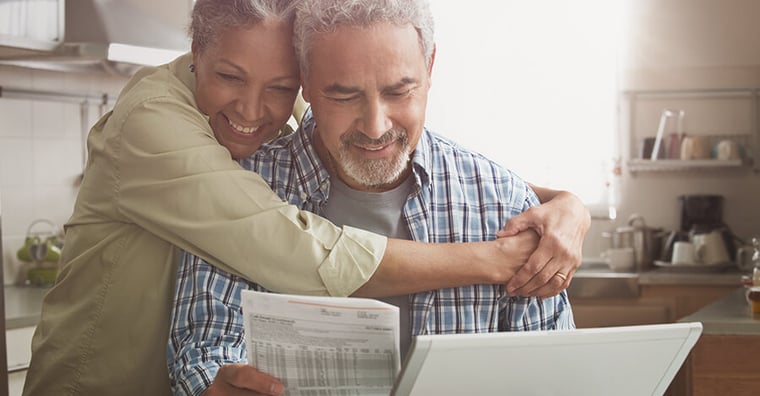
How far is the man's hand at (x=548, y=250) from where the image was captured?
150 centimetres

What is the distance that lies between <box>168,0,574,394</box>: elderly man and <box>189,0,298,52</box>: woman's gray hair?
5 cm

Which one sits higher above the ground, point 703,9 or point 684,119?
point 703,9

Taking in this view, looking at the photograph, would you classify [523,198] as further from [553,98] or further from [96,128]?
[553,98]

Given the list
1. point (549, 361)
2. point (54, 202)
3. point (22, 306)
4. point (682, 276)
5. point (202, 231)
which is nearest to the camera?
point (549, 361)

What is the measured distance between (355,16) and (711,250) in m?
3.31

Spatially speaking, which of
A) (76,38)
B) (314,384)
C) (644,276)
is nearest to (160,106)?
(314,384)

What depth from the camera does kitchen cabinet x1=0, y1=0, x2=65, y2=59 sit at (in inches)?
129

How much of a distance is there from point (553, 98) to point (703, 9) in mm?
891

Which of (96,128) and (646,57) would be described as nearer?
(96,128)

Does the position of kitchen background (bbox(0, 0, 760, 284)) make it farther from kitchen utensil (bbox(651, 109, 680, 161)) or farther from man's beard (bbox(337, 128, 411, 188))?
man's beard (bbox(337, 128, 411, 188))

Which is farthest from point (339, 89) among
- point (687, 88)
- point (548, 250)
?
point (687, 88)

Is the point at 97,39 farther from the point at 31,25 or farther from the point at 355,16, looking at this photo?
the point at 355,16

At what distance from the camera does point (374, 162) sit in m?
1.52

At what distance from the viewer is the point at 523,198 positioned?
1.68 m
